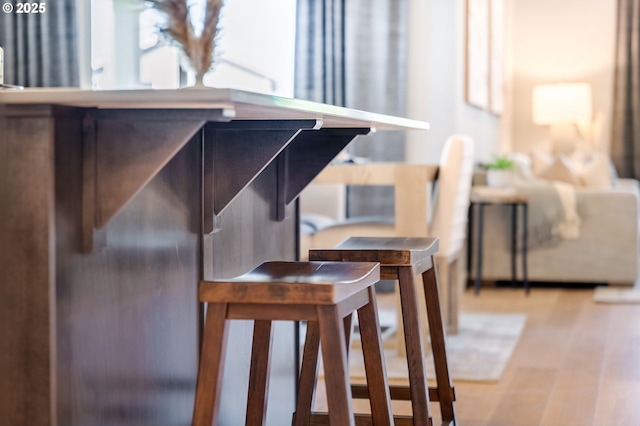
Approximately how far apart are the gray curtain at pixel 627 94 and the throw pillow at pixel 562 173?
9.26 feet

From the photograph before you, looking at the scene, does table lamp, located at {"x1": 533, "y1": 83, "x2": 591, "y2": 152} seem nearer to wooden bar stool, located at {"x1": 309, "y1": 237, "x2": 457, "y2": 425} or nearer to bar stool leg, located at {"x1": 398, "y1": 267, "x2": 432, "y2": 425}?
wooden bar stool, located at {"x1": 309, "y1": 237, "x2": 457, "y2": 425}

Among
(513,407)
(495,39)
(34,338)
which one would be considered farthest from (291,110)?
(495,39)

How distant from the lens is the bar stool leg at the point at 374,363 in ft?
6.66

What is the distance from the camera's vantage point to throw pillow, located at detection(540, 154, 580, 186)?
Result: 6520 mm

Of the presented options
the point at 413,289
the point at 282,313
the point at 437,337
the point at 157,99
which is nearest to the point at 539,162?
the point at 437,337

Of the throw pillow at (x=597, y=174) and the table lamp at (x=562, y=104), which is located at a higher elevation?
the table lamp at (x=562, y=104)

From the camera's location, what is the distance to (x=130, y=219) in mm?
1735

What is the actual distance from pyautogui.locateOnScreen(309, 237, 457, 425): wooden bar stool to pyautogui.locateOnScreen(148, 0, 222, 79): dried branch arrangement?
85 centimetres

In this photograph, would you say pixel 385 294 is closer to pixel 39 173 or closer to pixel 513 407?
pixel 513 407

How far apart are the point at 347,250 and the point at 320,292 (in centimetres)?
70

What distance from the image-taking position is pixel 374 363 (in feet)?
6.67

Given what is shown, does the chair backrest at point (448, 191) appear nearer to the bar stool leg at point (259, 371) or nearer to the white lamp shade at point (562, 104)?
the bar stool leg at point (259, 371)

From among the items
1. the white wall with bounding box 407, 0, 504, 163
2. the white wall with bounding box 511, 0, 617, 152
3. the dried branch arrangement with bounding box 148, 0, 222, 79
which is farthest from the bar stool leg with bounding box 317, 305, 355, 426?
the white wall with bounding box 511, 0, 617, 152

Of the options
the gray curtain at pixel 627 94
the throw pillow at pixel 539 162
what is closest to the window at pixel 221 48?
the throw pillow at pixel 539 162
